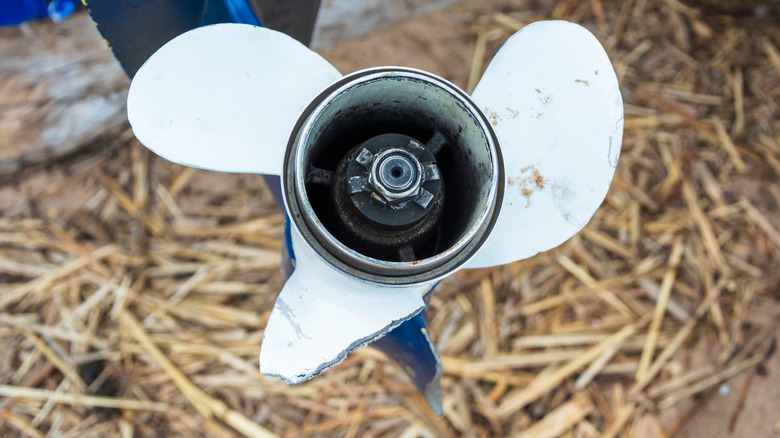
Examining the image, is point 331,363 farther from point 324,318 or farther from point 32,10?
point 32,10

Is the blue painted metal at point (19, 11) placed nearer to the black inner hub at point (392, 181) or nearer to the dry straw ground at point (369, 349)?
the dry straw ground at point (369, 349)

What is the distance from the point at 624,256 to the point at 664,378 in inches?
24.0

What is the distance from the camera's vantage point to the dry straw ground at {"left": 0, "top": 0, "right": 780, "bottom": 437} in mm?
2471

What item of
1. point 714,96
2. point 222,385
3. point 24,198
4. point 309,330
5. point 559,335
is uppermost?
point 309,330

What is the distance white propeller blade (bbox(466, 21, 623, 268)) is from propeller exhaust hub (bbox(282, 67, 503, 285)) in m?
0.12

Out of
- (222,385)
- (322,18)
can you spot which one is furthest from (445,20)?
(222,385)

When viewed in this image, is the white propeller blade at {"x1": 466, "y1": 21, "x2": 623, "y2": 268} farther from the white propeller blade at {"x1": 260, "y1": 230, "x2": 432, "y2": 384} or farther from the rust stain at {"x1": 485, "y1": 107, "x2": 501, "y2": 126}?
the white propeller blade at {"x1": 260, "y1": 230, "x2": 432, "y2": 384}

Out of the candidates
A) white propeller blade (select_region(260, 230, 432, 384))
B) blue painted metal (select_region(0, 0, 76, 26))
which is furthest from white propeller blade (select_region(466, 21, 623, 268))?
blue painted metal (select_region(0, 0, 76, 26))

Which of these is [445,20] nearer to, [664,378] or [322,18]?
[322,18]

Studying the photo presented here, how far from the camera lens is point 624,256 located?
9.26ft

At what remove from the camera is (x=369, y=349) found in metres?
2.47

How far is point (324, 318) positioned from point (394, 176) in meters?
0.34

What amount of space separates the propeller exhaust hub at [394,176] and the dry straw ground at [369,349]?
128 cm

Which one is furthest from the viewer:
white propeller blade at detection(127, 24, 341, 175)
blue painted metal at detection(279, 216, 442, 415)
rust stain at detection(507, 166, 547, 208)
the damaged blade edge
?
blue painted metal at detection(279, 216, 442, 415)
